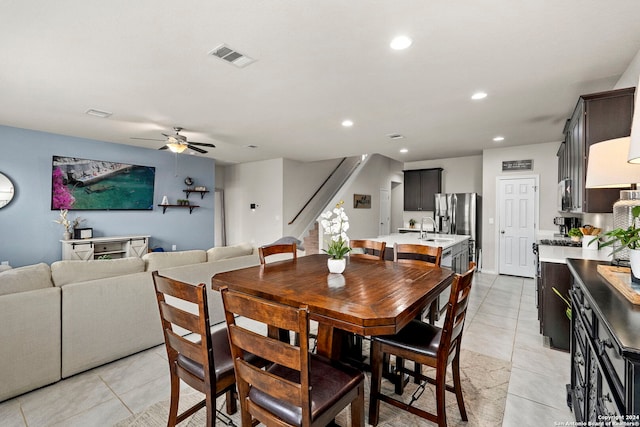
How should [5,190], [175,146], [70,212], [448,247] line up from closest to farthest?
[448,247]
[175,146]
[5,190]
[70,212]

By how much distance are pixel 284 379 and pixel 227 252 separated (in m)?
2.40

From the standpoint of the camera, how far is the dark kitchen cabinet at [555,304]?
2.72 m

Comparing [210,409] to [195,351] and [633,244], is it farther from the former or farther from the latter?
[633,244]

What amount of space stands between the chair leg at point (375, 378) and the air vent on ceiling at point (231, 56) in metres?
2.33

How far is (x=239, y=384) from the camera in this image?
1.31m

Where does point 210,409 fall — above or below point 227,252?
below

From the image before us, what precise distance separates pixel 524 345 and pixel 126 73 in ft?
14.9

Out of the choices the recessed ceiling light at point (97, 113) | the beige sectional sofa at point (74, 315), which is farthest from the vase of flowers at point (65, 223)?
the beige sectional sofa at point (74, 315)

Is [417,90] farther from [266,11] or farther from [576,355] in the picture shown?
[576,355]

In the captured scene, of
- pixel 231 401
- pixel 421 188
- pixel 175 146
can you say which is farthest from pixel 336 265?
pixel 421 188

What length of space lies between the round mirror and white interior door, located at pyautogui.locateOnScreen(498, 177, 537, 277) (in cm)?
858

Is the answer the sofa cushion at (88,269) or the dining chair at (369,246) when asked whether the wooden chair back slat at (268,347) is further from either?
the sofa cushion at (88,269)

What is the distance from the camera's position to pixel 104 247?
5.47 meters

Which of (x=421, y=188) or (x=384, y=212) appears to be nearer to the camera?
(x=421, y=188)
